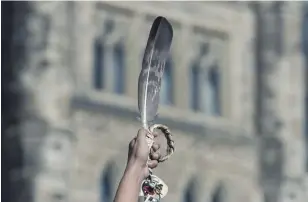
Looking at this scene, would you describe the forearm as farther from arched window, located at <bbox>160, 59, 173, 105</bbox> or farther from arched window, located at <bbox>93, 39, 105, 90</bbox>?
arched window, located at <bbox>160, 59, 173, 105</bbox>

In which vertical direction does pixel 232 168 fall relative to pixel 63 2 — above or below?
below

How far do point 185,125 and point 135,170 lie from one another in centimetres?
2366

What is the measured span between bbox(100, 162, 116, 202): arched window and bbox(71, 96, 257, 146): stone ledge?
2.41 feet

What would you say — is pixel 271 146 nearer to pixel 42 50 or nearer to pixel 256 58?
pixel 256 58

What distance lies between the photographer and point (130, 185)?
11.2ft

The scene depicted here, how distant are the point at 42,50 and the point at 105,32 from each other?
1437 millimetres

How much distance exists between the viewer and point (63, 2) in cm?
2658

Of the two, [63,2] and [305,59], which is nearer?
[63,2]

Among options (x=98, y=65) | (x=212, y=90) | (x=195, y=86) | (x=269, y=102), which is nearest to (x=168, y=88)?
(x=195, y=86)

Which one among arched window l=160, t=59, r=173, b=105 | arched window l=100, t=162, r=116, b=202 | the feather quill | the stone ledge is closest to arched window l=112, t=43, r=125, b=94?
the stone ledge

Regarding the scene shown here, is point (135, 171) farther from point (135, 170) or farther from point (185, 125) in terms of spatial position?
point (185, 125)

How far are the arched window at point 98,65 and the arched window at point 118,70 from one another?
23 cm

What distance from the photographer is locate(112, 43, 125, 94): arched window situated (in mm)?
26922

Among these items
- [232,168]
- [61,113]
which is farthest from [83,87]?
[232,168]
